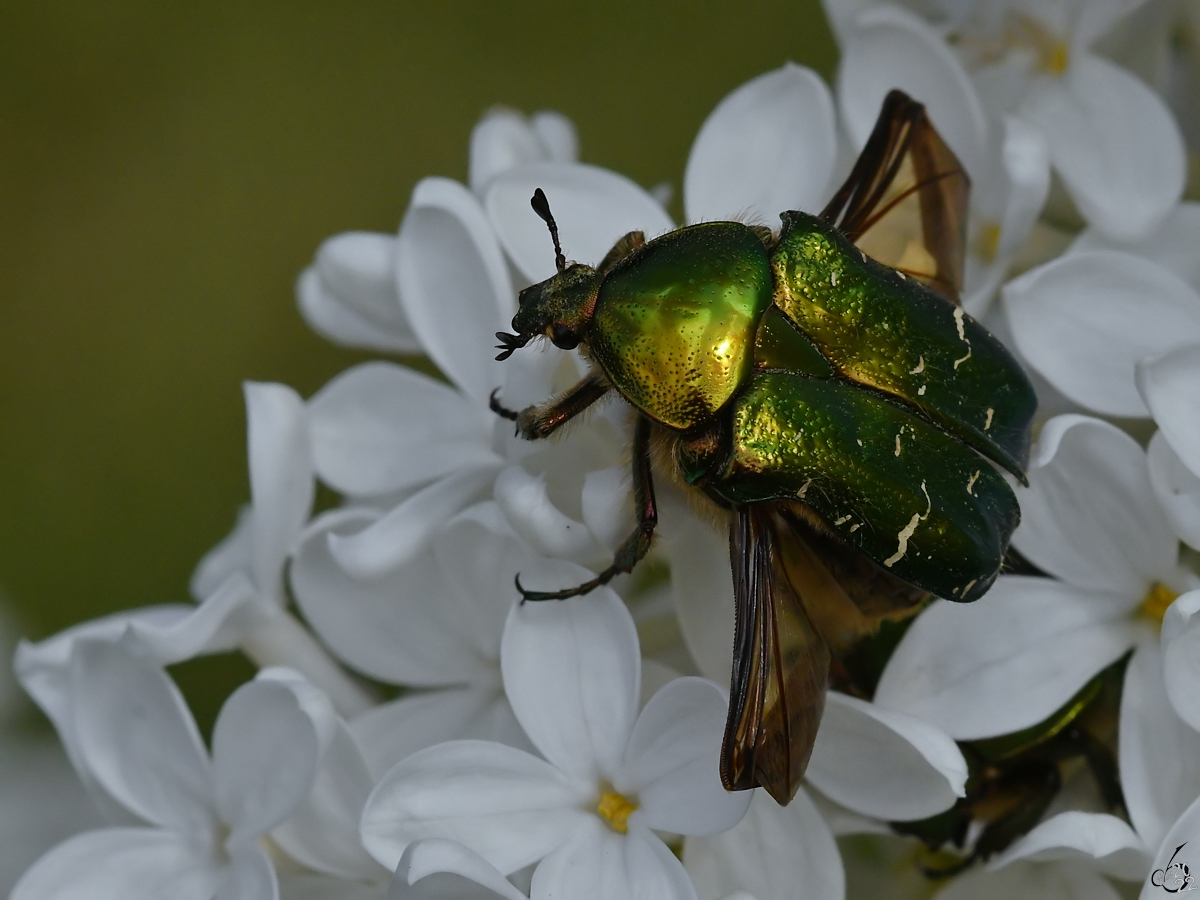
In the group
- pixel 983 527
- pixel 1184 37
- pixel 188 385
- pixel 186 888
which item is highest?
pixel 1184 37

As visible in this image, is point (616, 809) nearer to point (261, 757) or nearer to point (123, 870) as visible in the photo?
point (261, 757)

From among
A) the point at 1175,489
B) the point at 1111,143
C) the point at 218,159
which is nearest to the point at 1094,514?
the point at 1175,489

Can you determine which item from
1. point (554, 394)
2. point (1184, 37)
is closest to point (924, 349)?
point (554, 394)

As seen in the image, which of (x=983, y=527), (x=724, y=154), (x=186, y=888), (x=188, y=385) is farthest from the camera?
(x=188, y=385)

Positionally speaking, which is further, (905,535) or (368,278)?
(368,278)

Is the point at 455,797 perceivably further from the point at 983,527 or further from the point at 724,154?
the point at 724,154

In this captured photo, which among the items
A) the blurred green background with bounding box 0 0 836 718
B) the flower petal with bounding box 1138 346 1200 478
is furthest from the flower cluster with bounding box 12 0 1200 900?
the blurred green background with bounding box 0 0 836 718

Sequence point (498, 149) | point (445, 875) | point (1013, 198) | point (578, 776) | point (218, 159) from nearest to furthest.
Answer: point (445, 875) < point (578, 776) < point (1013, 198) < point (498, 149) < point (218, 159)
